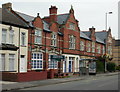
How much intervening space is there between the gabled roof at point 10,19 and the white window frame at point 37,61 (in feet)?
12.9

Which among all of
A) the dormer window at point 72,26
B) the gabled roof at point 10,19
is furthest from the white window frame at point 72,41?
the gabled roof at point 10,19

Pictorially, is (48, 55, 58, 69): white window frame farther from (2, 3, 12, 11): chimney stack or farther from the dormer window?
(2, 3, 12, 11): chimney stack

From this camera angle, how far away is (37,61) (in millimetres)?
28406

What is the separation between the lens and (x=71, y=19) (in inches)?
1416

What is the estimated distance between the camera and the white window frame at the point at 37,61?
2786cm

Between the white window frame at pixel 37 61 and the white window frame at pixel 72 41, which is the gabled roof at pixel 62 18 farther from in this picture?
the white window frame at pixel 37 61

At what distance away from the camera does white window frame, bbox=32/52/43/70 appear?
27.9 metres

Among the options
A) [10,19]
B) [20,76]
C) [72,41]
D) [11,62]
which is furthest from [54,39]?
[20,76]

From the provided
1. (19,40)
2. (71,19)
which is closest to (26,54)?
(19,40)

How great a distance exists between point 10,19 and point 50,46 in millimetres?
7303

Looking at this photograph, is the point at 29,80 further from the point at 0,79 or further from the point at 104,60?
the point at 104,60

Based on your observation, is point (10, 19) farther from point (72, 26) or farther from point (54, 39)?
point (72, 26)

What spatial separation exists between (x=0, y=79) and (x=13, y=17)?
27.5ft

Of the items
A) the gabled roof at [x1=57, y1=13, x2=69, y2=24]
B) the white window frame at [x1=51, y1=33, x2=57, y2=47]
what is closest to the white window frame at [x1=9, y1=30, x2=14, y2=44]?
the white window frame at [x1=51, y1=33, x2=57, y2=47]
